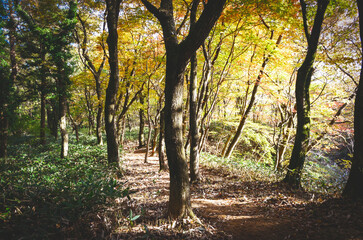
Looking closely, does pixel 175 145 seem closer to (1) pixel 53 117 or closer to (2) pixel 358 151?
(2) pixel 358 151

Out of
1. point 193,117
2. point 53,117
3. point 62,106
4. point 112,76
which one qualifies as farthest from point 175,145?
point 53,117

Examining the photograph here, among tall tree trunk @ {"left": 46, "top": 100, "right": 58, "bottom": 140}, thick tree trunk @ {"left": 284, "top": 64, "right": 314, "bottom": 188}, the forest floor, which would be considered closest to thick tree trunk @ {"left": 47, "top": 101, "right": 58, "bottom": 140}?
tall tree trunk @ {"left": 46, "top": 100, "right": 58, "bottom": 140}

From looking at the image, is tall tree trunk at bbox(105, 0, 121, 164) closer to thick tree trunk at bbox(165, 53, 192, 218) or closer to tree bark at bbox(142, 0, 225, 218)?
tree bark at bbox(142, 0, 225, 218)

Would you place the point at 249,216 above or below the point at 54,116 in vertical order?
below

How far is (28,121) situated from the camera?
1509cm

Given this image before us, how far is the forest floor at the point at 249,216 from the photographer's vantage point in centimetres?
316

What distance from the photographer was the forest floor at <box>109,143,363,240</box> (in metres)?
3.16

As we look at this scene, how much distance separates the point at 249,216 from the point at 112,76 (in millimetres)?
6677

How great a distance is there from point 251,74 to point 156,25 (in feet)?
19.3

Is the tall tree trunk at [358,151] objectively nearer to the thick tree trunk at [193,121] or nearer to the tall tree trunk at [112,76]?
the thick tree trunk at [193,121]

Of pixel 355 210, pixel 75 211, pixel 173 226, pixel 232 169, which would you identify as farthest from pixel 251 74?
pixel 75 211

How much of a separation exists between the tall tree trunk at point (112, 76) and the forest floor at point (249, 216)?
82.3 inches

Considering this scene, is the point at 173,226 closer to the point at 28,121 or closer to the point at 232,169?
the point at 232,169

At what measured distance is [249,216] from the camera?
4.42 m
